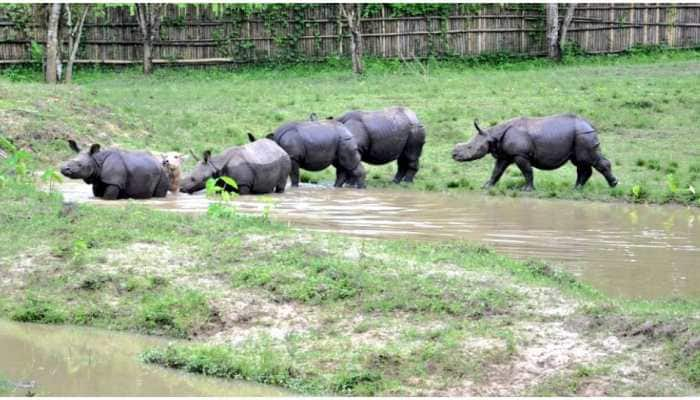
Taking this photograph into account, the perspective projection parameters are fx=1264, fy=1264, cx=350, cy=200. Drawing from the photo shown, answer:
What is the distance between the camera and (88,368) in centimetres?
859

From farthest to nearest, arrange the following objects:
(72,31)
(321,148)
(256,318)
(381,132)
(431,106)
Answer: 1. (72,31)
2. (431,106)
3. (381,132)
4. (321,148)
5. (256,318)

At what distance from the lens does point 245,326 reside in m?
9.36

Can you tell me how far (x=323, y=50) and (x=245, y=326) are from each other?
24.5 m

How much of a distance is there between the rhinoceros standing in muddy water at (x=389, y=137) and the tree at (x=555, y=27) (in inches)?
574

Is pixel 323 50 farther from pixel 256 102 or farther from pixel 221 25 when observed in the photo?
pixel 256 102

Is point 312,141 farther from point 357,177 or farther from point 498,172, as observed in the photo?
point 498,172

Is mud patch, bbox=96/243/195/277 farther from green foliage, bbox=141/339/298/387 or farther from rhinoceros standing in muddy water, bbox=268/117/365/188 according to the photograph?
rhinoceros standing in muddy water, bbox=268/117/365/188

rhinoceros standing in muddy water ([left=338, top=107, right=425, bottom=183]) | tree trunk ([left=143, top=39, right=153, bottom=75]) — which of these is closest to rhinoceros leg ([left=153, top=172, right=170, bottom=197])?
rhinoceros standing in muddy water ([left=338, top=107, right=425, bottom=183])

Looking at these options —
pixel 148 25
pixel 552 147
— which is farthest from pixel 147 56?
pixel 552 147

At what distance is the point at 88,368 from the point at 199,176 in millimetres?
7701

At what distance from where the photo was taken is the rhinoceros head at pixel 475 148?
727 inches

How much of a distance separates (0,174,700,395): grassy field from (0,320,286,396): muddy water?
0.46 ft

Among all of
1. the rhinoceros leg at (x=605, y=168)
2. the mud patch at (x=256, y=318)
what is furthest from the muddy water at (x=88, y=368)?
the rhinoceros leg at (x=605, y=168)

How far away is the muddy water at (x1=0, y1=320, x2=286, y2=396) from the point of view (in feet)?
26.4
